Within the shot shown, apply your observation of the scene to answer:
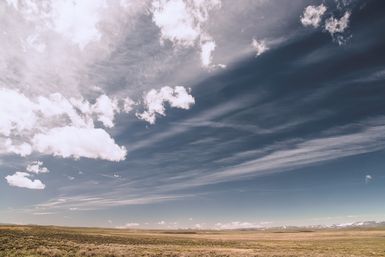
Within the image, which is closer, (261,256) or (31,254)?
(31,254)

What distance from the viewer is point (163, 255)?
3728cm

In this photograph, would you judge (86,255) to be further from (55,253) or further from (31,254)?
(31,254)

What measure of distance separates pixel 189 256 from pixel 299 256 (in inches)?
620

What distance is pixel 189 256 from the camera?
37.9 m

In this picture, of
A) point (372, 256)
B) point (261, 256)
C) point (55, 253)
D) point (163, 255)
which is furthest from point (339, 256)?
point (55, 253)

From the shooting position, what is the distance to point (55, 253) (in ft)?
103

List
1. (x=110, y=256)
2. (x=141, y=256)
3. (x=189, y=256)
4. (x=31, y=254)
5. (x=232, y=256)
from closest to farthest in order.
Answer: (x=31, y=254)
(x=110, y=256)
(x=141, y=256)
(x=189, y=256)
(x=232, y=256)

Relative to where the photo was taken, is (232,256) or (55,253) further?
(232,256)

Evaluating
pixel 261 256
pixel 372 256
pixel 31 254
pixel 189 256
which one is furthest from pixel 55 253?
pixel 372 256

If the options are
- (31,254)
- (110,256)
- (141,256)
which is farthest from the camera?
(141,256)

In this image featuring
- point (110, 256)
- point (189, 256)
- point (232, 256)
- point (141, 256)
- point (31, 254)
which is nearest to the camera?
point (31, 254)

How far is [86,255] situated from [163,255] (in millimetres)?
9416

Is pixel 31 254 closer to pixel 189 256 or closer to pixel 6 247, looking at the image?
pixel 6 247

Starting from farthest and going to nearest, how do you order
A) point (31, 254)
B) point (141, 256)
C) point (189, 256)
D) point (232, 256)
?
point (232, 256)
point (189, 256)
point (141, 256)
point (31, 254)
